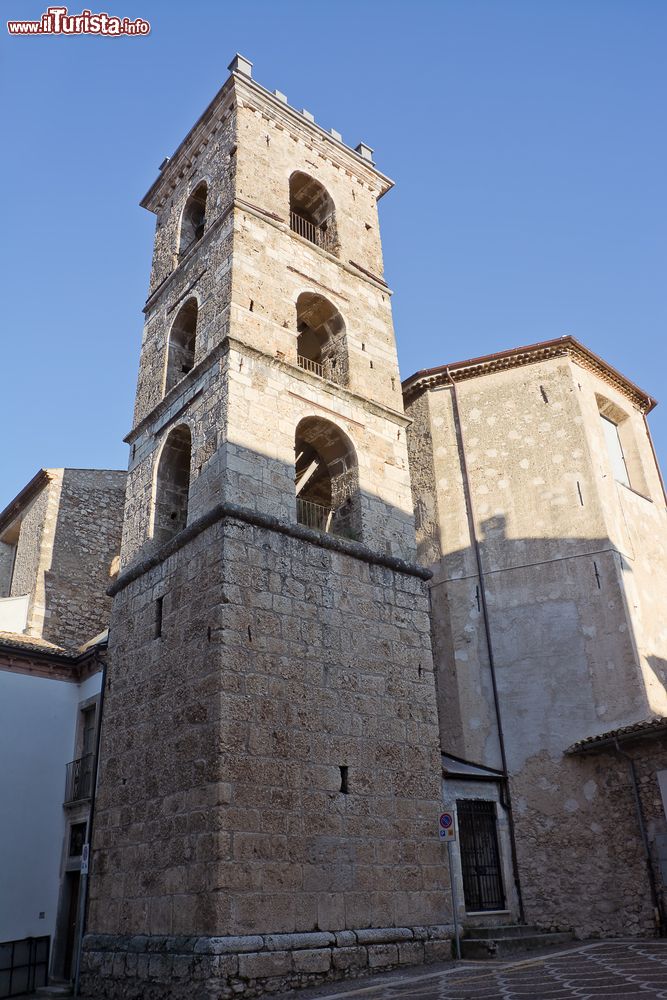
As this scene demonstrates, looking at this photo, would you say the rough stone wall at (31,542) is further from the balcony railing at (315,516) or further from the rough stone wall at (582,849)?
the rough stone wall at (582,849)

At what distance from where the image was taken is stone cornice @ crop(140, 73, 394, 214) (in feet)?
53.0

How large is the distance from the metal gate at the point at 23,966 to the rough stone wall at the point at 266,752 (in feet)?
10.2

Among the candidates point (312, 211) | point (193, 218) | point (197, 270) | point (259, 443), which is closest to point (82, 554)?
point (197, 270)

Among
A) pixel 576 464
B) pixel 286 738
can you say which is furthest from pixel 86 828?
pixel 576 464

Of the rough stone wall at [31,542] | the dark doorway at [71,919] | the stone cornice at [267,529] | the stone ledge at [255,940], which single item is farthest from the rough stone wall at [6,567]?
the stone ledge at [255,940]

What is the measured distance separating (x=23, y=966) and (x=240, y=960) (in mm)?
6376

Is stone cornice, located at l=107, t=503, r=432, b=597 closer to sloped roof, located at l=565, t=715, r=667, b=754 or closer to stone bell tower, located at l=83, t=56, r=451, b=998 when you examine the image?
stone bell tower, located at l=83, t=56, r=451, b=998

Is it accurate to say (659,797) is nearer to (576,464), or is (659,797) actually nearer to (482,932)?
(482,932)

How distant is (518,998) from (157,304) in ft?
42.8

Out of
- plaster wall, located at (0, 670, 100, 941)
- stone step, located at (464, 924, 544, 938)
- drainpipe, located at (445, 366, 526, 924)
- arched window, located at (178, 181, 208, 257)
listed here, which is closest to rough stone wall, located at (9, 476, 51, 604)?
plaster wall, located at (0, 670, 100, 941)

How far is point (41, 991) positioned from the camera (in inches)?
497

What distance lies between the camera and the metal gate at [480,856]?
12.3m

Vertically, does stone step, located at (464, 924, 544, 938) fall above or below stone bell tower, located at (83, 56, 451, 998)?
below

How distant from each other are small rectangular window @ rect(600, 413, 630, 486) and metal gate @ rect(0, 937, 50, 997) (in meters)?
13.1
